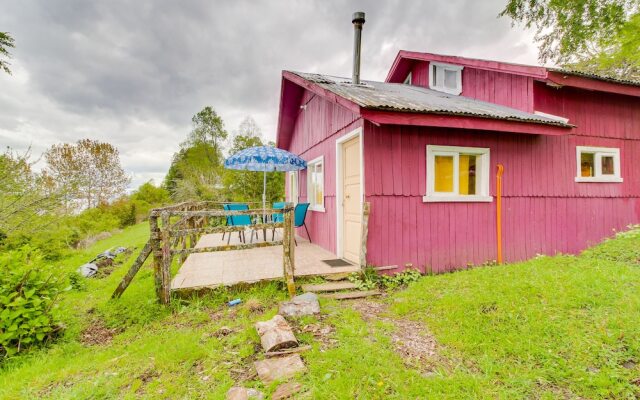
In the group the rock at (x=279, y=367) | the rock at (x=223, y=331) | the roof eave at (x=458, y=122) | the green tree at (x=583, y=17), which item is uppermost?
the green tree at (x=583, y=17)

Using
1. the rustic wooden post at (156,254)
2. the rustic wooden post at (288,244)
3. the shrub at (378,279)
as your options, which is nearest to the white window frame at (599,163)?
the shrub at (378,279)

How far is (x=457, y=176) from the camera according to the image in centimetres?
514

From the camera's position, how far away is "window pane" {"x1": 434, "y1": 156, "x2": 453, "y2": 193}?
5031mm

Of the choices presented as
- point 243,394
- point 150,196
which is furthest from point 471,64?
point 150,196

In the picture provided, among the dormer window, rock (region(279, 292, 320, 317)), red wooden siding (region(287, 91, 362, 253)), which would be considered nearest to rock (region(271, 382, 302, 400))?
rock (region(279, 292, 320, 317))

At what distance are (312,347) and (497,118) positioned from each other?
4.52 metres

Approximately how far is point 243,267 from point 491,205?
4.75 meters

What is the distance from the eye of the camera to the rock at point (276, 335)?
251 cm

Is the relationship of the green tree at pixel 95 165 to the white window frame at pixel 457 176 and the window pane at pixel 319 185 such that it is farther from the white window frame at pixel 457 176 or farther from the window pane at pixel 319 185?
the white window frame at pixel 457 176

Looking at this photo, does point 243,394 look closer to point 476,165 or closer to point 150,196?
point 476,165

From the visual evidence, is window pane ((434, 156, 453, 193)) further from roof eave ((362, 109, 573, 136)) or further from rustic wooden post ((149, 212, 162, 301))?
rustic wooden post ((149, 212, 162, 301))

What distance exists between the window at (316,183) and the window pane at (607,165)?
21.6 ft

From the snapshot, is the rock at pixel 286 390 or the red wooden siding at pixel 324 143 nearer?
the rock at pixel 286 390

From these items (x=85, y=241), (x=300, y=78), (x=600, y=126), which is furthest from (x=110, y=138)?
(x=600, y=126)
